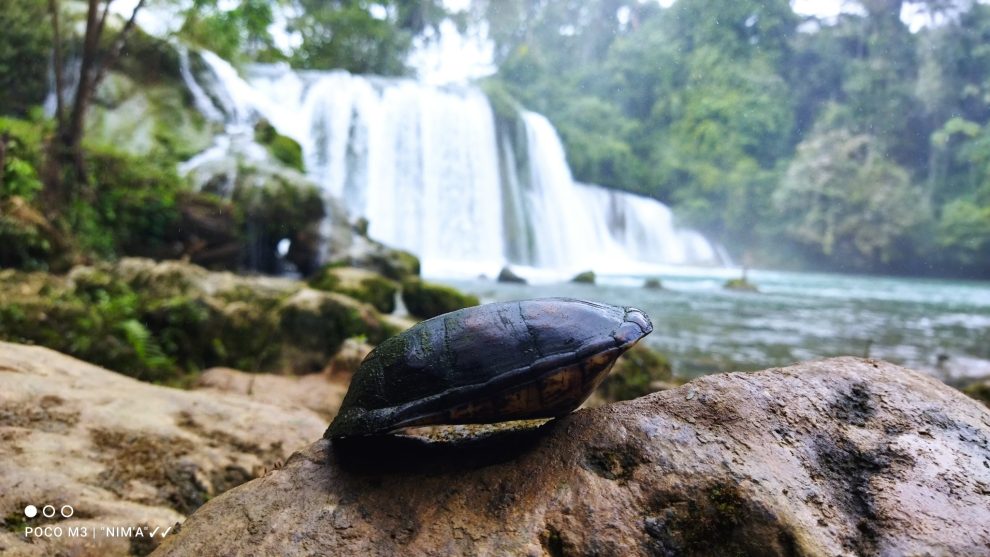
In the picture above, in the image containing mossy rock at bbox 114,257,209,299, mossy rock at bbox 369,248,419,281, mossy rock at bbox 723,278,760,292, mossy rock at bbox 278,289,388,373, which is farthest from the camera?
mossy rock at bbox 723,278,760,292

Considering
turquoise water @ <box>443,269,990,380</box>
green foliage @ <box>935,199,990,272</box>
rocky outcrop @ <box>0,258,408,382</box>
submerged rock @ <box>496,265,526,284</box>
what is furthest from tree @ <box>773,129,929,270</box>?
rocky outcrop @ <box>0,258,408,382</box>

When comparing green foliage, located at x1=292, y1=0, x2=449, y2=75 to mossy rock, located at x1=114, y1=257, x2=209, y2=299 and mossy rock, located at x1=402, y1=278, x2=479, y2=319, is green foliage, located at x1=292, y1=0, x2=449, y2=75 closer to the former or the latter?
mossy rock, located at x1=402, y1=278, x2=479, y2=319

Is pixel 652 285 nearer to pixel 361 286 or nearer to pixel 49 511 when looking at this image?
pixel 361 286

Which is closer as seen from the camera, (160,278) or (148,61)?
(160,278)

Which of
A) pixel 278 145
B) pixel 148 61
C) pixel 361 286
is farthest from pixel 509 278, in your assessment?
pixel 148 61

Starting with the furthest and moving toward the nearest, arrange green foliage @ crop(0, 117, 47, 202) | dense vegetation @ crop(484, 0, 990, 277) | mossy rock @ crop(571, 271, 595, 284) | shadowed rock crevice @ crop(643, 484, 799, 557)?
mossy rock @ crop(571, 271, 595, 284) → dense vegetation @ crop(484, 0, 990, 277) → green foliage @ crop(0, 117, 47, 202) → shadowed rock crevice @ crop(643, 484, 799, 557)

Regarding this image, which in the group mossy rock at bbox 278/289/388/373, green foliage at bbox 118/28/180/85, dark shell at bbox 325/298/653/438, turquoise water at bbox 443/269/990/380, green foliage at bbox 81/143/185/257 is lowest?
turquoise water at bbox 443/269/990/380
